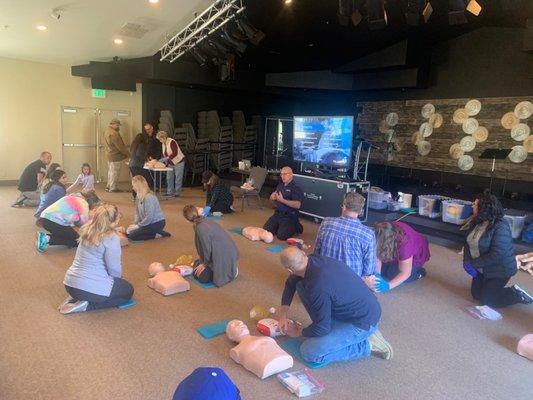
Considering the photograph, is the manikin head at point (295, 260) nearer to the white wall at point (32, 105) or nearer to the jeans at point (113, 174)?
the jeans at point (113, 174)

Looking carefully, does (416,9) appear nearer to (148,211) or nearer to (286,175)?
(286,175)

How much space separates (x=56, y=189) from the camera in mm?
5379

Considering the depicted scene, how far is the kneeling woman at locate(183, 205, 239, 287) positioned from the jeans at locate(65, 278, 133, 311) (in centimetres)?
76

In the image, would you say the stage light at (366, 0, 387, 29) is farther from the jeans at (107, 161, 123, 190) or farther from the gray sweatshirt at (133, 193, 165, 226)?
the jeans at (107, 161, 123, 190)

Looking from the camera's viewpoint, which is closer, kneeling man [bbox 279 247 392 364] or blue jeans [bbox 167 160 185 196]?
kneeling man [bbox 279 247 392 364]

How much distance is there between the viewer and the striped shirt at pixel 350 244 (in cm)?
322

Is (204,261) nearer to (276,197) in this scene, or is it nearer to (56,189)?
(276,197)

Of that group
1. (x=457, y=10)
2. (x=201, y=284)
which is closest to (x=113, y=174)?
(x=201, y=284)

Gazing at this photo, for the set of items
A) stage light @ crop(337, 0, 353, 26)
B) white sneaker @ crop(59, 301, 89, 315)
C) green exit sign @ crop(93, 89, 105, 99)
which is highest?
stage light @ crop(337, 0, 353, 26)

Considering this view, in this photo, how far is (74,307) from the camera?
3.24 meters

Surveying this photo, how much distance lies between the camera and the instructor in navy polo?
586cm

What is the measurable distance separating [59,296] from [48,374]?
1.22 metres

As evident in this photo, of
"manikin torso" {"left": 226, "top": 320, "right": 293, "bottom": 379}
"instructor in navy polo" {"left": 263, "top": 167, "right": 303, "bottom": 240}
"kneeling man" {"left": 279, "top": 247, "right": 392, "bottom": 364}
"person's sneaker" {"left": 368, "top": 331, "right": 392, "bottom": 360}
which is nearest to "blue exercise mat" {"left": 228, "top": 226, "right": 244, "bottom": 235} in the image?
"instructor in navy polo" {"left": 263, "top": 167, "right": 303, "bottom": 240}

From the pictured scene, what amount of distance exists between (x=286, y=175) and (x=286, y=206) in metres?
0.45
